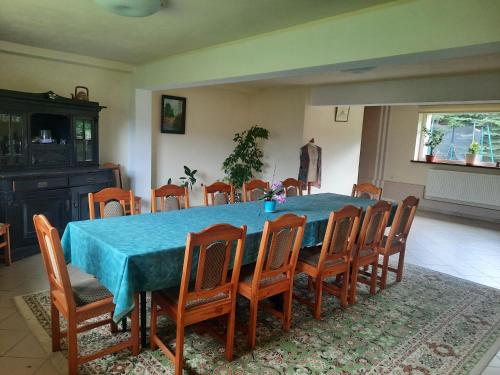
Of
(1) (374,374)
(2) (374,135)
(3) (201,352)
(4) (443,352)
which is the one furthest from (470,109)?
(3) (201,352)

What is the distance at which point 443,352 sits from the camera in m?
2.36

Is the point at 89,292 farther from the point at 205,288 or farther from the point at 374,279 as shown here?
the point at 374,279

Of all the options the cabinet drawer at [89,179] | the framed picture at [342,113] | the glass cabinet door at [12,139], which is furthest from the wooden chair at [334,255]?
the framed picture at [342,113]

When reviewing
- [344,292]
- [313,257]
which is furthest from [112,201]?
[344,292]

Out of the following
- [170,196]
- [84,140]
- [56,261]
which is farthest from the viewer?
[84,140]

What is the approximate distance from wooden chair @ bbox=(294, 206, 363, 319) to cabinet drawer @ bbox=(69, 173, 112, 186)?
9.08 feet

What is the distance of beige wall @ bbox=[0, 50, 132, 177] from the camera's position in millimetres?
Answer: 4059

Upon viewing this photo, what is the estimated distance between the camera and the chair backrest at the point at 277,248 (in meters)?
2.14

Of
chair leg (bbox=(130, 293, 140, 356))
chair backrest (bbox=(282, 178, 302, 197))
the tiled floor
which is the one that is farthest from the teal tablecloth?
chair backrest (bbox=(282, 178, 302, 197))

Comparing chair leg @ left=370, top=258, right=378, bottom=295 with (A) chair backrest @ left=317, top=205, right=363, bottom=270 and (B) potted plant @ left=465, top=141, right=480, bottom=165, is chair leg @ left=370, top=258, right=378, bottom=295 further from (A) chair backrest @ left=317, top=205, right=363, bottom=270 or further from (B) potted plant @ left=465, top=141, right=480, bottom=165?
(B) potted plant @ left=465, top=141, right=480, bottom=165

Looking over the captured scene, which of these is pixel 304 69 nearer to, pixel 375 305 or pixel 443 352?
pixel 375 305

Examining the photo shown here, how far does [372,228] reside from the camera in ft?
10.0

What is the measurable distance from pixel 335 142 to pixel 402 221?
131 inches

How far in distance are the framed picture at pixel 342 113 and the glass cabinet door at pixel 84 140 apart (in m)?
4.13
